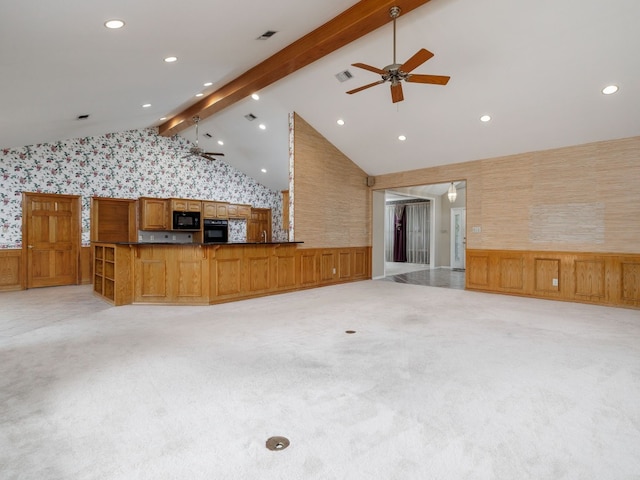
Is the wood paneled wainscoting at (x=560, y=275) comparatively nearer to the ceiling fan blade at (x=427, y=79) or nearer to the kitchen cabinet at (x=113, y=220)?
the ceiling fan blade at (x=427, y=79)

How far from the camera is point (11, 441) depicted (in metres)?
2.02

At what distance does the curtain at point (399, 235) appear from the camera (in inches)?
562

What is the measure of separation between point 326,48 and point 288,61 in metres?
0.65

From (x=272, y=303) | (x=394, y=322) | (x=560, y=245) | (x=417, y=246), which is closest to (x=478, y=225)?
(x=560, y=245)

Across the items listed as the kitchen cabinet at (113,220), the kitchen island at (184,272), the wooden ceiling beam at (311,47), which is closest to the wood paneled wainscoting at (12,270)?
the kitchen cabinet at (113,220)

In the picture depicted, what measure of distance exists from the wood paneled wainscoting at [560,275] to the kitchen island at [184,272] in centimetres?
424

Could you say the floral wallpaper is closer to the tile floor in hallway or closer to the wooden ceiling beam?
the wooden ceiling beam

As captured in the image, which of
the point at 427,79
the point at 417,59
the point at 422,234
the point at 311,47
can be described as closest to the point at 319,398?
the point at 417,59

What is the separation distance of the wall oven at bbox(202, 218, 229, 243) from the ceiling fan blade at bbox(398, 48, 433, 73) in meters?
7.46

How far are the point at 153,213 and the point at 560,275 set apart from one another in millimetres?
8939

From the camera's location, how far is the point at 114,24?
3.39 meters

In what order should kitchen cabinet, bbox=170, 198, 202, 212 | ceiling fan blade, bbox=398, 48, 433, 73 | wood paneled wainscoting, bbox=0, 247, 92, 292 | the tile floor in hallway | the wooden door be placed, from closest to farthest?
ceiling fan blade, bbox=398, 48, 433, 73 → wood paneled wainscoting, bbox=0, 247, 92, 292 → the wooden door → the tile floor in hallway → kitchen cabinet, bbox=170, 198, 202, 212

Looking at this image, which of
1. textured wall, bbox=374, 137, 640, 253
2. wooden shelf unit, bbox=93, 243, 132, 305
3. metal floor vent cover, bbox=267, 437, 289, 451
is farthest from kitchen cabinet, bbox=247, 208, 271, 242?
metal floor vent cover, bbox=267, 437, 289, 451

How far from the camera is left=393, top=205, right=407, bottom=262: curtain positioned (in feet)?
Result: 46.8
